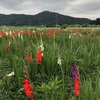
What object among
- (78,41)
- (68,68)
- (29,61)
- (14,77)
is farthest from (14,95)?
(78,41)

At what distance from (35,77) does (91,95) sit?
1.92m

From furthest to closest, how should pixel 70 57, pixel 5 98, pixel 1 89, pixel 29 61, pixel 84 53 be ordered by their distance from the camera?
pixel 84 53
pixel 70 57
pixel 29 61
pixel 1 89
pixel 5 98

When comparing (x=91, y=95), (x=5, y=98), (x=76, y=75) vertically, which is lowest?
(x=5, y=98)

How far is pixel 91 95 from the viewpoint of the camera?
3.46m

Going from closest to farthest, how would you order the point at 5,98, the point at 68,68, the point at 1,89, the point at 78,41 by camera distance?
the point at 5,98 < the point at 1,89 < the point at 68,68 < the point at 78,41

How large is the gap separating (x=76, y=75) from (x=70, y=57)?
295cm

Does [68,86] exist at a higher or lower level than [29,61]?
lower

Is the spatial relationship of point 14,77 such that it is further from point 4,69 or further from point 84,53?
point 84,53

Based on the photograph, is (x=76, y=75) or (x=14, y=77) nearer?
(x=76, y=75)

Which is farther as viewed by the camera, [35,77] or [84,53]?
[84,53]

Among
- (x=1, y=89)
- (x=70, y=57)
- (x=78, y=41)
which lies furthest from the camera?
(x=78, y=41)

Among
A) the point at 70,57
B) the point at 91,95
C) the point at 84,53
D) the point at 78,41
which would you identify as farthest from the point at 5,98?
the point at 78,41

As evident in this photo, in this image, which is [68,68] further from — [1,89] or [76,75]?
[76,75]

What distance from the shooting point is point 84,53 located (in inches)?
263
